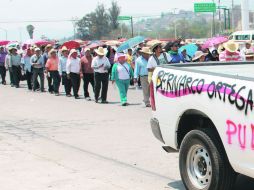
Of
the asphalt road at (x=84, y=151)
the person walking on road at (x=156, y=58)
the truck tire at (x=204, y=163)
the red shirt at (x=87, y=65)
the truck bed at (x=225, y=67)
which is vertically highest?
the truck bed at (x=225, y=67)

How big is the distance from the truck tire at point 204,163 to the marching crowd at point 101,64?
785cm

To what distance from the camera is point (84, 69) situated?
17.7 metres

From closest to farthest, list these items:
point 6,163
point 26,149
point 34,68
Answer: point 6,163 < point 26,149 < point 34,68

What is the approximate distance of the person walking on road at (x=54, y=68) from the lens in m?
19.7

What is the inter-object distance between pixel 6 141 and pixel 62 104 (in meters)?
6.33

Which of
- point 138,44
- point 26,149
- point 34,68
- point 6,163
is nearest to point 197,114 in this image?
point 6,163

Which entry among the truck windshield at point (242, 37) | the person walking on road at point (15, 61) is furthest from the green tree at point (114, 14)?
the person walking on road at point (15, 61)

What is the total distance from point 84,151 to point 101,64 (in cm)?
741

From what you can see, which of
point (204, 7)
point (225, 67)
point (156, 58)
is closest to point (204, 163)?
point (225, 67)

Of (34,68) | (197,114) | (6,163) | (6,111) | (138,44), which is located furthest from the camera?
(138,44)

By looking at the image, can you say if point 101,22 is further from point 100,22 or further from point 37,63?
point 37,63

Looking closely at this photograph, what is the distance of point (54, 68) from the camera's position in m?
19.7

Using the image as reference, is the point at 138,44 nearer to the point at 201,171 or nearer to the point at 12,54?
the point at 12,54

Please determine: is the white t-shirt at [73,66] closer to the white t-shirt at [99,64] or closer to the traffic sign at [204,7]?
the white t-shirt at [99,64]
